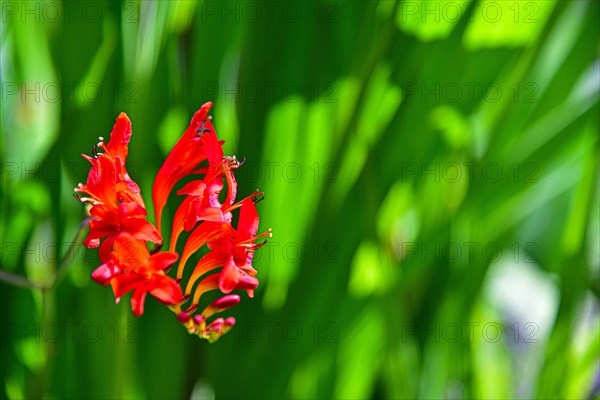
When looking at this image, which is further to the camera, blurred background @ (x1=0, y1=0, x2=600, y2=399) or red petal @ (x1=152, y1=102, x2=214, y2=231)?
blurred background @ (x1=0, y1=0, x2=600, y2=399)

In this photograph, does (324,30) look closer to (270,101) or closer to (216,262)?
(270,101)

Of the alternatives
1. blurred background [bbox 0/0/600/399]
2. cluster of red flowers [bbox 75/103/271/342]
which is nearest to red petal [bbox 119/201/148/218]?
cluster of red flowers [bbox 75/103/271/342]

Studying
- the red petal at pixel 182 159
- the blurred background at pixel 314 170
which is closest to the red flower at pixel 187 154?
the red petal at pixel 182 159

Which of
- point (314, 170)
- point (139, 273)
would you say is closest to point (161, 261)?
point (139, 273)

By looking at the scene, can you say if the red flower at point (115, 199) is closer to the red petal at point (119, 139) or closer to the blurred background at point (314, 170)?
the red petal at point (119, 139)

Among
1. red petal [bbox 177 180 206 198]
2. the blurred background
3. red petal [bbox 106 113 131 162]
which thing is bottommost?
the blurred background

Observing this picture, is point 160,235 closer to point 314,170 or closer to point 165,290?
point 165,290

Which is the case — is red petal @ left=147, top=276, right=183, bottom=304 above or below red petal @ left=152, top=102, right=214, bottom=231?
below

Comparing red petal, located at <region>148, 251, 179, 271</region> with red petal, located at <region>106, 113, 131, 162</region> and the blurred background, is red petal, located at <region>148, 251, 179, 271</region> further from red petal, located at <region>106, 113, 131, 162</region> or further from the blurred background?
the blurred background
